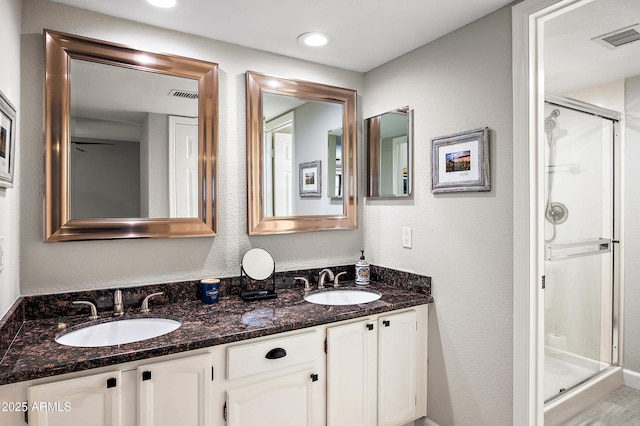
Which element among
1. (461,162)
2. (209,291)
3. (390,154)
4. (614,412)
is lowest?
(614,412)

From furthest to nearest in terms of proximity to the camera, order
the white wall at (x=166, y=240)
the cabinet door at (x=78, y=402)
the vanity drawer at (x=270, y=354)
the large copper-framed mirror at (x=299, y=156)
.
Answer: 1. the large copper-framed mirror at (x=299, y=156)
2. the white wall at (x=166, y=240)
3. the vanity drawer at (x=270, y=354)
4. the cabinet door at (x=78, y=402)

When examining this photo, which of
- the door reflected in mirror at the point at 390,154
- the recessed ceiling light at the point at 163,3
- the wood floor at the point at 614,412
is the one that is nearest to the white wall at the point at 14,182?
the recessed ceiling light at the point at 163,3

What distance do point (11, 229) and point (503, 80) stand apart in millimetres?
2213

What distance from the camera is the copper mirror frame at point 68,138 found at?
67.0 inches

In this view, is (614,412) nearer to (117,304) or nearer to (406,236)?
(406,236)

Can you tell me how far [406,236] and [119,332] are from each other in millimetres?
1578

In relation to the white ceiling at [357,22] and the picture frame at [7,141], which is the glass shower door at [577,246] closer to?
the white ceiling at [357,22]

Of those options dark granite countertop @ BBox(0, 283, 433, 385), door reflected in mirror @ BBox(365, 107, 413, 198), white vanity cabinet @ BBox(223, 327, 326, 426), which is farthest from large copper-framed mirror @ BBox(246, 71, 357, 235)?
white vanity cabinet @ BBox(223, 327, 326, 426)

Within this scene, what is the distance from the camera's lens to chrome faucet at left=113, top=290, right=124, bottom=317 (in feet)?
5.76

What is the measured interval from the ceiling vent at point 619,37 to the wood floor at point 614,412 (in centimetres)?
226

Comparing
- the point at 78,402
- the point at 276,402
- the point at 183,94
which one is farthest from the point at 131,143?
the point at 276,402

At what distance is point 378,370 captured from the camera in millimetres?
1943

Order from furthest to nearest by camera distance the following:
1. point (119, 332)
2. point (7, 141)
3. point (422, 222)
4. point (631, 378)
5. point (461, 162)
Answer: point (631, 378), point (422, 222), point (461, 162), point (119, 332), point (7, 141)

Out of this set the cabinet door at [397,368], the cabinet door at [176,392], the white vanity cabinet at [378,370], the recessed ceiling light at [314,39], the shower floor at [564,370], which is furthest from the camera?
the shower floor at [564,370]
